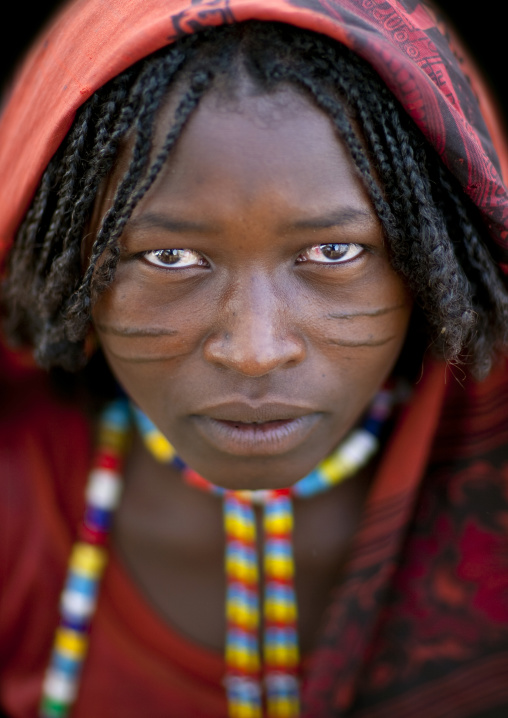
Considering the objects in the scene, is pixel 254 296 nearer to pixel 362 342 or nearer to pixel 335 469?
pixel 362 342

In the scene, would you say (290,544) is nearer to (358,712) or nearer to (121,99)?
(358,712)

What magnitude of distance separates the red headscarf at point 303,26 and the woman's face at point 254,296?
80 millimetres

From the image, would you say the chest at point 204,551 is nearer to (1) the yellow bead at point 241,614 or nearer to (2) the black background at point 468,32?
(1) the yellow bead at point 241,614

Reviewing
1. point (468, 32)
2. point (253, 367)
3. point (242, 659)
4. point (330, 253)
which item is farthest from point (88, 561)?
point (468, 32)

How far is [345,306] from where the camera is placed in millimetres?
895

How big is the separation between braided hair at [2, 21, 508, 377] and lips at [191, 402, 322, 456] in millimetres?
200

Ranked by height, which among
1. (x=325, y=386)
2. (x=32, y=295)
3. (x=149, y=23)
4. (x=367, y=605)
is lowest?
(x=367, y=605)

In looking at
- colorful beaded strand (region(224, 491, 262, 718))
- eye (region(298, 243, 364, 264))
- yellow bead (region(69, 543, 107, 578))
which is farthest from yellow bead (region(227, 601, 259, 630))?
eye (region(298, 243, 364, 264))

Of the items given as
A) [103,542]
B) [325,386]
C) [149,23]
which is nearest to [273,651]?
[103,542]

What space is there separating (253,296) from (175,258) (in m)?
0.11

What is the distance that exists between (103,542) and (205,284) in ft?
1.94

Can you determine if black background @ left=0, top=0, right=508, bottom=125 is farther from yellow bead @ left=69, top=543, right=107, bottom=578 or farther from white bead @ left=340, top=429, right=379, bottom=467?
yellow bead @ left=69, top=543, right=107, bottom=578

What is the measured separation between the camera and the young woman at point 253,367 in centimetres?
81

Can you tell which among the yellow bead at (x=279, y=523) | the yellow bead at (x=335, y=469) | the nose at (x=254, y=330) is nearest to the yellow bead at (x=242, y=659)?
the yellow bead at (x=279, y=523)
